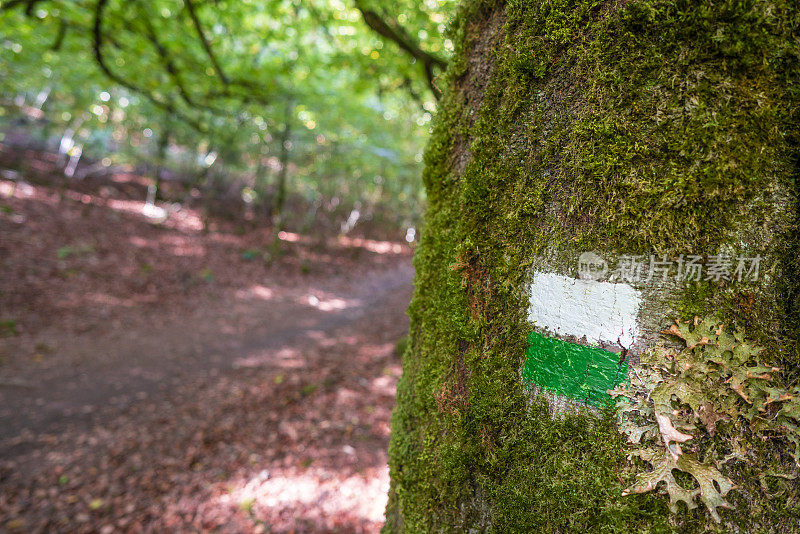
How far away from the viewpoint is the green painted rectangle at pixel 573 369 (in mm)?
800

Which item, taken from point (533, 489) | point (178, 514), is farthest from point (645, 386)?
point (178, 514)

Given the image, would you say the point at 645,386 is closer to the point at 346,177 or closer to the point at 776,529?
the point at 776,529

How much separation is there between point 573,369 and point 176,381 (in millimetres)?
7256

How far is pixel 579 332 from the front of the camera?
83 cm

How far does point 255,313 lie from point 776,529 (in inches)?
→ 395

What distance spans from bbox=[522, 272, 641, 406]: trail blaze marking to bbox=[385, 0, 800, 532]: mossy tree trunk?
1.2 inches

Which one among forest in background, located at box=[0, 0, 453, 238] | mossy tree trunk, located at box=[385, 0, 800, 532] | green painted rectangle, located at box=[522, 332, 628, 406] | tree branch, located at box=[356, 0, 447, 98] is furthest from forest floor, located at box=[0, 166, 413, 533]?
tree branch, located at box=[356, 0, 447, 98]

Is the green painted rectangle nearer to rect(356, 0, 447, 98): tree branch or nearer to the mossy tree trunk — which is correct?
the mossy tree trunk

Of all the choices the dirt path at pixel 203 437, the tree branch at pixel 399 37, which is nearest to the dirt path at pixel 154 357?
the dirt path at pixel 203 437

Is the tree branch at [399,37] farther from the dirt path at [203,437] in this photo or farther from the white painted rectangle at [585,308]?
the dirt path at [203,437]

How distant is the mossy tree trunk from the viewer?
28.4 inches

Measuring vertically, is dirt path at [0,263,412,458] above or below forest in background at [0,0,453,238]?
below

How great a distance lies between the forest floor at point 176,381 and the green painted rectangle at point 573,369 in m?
3.15

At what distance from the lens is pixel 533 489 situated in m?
0.87
